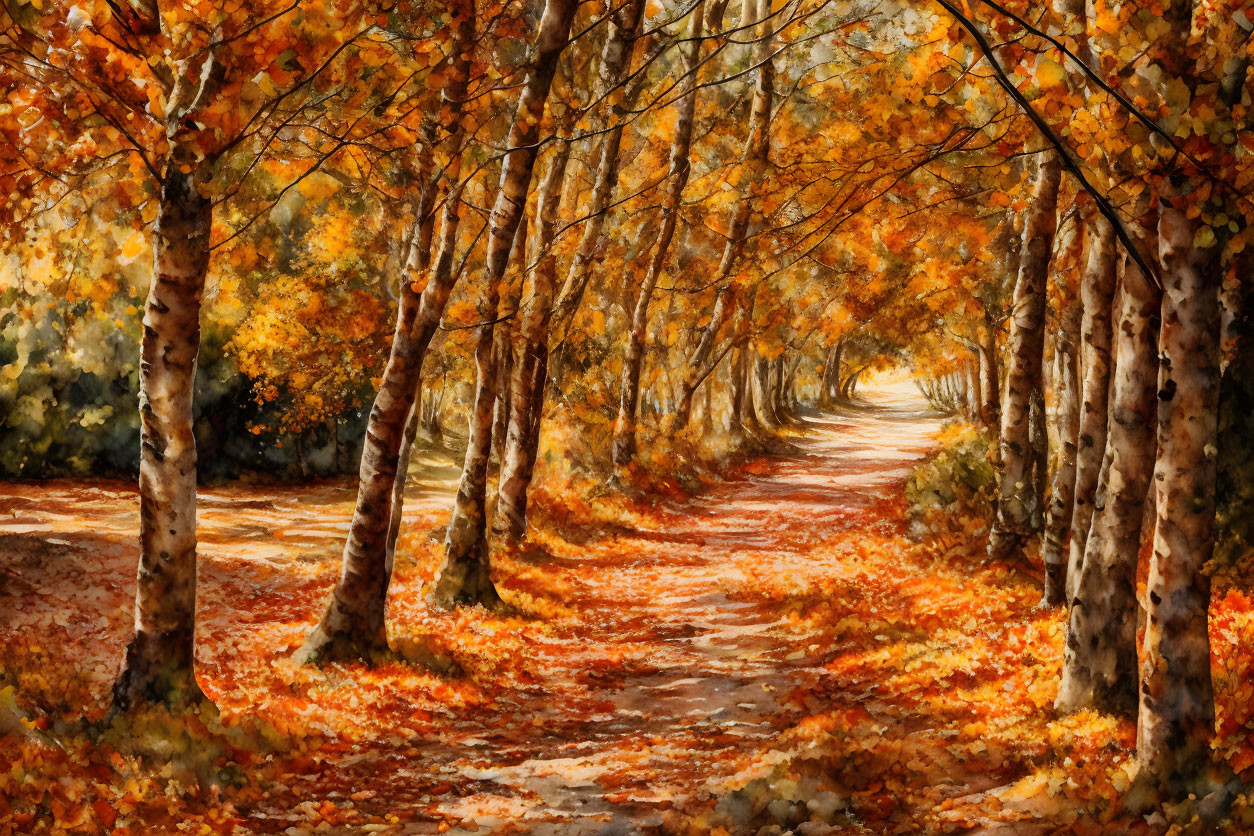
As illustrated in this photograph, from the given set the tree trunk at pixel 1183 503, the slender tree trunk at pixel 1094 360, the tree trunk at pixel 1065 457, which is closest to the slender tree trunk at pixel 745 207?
the tree trunk at pixel 1065 457

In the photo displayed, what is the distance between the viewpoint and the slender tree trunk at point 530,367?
12.1 metres

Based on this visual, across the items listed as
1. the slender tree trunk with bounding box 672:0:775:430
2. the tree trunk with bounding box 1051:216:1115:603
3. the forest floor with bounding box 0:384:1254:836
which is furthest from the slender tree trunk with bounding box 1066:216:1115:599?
the slender tree trunk with bounding box 672:0:775:430

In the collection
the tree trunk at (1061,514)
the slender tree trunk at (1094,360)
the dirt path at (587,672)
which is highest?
the slender tree trunk at (1094,360)

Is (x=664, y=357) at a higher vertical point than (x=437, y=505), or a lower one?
higher

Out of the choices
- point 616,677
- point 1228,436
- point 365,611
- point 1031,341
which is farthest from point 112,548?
point 1228,436

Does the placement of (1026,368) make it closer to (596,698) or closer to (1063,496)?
(1063,496)

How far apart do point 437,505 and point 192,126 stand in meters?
14.8

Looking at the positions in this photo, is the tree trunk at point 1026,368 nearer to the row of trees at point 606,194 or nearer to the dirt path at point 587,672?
the row of trees at point 606,194

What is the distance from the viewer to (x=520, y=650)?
9.64 m

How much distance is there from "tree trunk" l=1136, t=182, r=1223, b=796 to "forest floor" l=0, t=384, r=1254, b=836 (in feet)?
1.41

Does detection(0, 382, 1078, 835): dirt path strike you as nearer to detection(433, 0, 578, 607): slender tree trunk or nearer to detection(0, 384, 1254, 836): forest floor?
detection(0, 384, 1254, 836): forest floor

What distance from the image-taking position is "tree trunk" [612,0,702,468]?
15.3 meters

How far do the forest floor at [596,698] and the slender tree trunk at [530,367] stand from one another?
2.75ft

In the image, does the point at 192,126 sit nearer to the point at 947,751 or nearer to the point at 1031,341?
the point at 947,751
